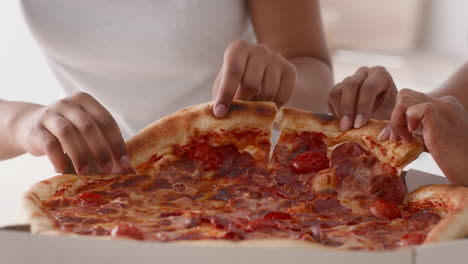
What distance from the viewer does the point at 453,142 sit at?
915 mm

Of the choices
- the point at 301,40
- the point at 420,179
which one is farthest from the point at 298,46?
the point at 420,179

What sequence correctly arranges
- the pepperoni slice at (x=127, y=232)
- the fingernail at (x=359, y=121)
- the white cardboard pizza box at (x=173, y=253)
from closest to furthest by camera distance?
the white cardboard pizza box at (x=173, y=253) → the pepperoni slice at (x=127, y=232) → the fingernail at (x=359, y=121)

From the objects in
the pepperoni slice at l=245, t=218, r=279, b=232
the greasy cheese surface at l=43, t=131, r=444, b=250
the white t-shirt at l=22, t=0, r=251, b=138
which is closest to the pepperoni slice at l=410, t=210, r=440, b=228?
the greasy cheese surface at l=43, t=131, r=444, b=250

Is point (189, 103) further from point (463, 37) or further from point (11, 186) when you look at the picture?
point (463, 37)

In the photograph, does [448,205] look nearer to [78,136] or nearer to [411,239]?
[411,239]

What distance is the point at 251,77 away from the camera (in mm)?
1125

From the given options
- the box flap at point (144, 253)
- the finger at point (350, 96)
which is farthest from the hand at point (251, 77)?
the box flap at point (144, 253)

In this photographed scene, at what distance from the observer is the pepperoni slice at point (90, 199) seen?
975 mm

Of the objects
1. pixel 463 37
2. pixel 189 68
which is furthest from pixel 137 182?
pixel 463 37

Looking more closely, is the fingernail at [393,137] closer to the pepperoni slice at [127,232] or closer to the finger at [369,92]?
the finger at [369,92]

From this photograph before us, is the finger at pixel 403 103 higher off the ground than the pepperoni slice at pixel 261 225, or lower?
higher

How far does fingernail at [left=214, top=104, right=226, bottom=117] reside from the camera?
1132mm

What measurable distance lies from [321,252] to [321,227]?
0.31m

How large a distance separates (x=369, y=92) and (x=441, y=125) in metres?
0.20
